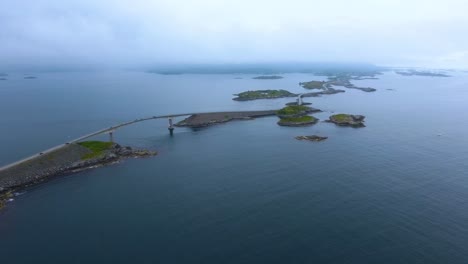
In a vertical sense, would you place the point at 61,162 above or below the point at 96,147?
below

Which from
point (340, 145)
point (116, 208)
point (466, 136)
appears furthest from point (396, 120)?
point (116, 208)

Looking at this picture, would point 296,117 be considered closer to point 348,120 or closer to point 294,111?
point 294,111

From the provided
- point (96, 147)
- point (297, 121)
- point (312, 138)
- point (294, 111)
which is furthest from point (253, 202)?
point (294, 111)

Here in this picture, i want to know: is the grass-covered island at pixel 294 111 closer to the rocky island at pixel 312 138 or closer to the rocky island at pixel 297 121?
the rocky island at pixel 297 121

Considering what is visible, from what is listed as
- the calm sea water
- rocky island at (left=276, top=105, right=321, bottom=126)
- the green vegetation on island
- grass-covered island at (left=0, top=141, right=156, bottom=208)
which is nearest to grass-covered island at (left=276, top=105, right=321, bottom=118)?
rocky island at (left=276, top=105, right=321, bottom=126)

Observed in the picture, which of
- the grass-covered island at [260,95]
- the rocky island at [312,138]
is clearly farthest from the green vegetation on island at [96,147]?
the grass-covered island at [260,95]
